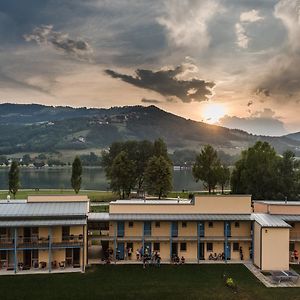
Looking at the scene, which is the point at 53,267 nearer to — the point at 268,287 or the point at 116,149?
the point at 268,287

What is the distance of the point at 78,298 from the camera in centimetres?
3125

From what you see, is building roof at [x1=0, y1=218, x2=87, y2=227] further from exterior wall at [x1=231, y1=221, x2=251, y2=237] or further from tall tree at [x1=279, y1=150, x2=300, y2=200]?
tall tree at [x1=279, y1=150, x2=300, y2=200]

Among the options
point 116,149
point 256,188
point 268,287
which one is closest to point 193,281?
point 268,287

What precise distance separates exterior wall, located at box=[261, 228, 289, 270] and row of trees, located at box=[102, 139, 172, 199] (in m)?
32.3

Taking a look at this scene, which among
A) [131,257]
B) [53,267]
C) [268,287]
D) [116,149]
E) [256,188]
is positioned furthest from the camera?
[116,149]

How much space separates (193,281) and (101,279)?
7934 mm

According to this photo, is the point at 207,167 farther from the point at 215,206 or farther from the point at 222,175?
the point at 215,206

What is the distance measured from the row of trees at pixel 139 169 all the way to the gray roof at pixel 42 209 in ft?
93.4

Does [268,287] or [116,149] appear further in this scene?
[116,149]

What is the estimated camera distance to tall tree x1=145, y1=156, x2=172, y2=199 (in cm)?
7112

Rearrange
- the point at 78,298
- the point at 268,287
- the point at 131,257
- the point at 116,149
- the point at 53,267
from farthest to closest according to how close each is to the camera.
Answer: the point at 116,149 < the point at 131,257 < the point at 53,267 < the point at 268,287 < the point at 78,298

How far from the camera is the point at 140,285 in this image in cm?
3441

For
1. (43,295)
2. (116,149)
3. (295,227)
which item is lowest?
(43,295)

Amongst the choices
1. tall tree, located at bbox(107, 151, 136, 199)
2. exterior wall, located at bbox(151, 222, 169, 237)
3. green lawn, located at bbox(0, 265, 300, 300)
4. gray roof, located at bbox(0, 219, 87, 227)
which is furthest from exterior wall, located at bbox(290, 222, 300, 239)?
tall tree, located at bbox(107, 151, 136, 199)
